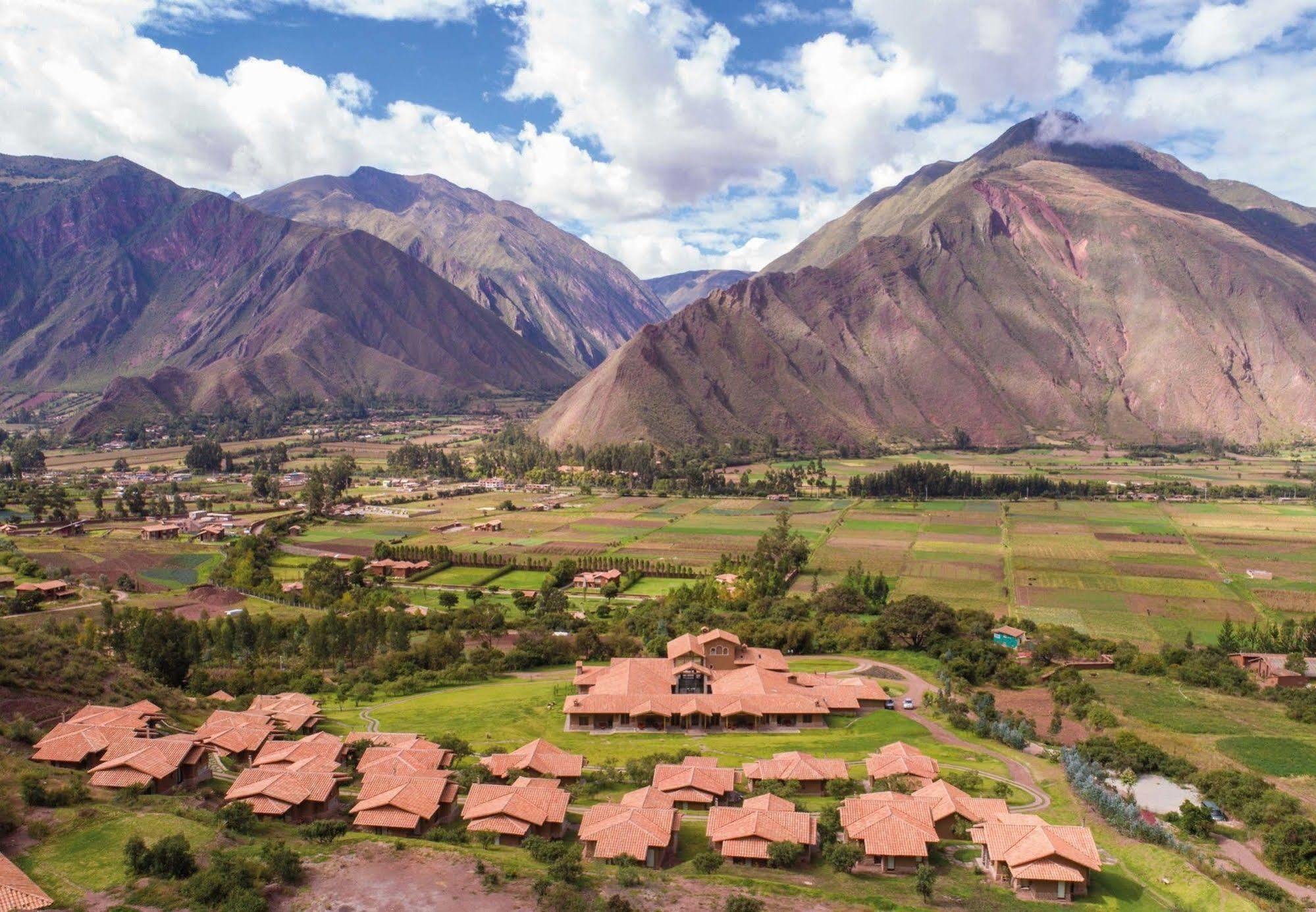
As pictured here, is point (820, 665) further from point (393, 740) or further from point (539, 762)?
point (393, 740)

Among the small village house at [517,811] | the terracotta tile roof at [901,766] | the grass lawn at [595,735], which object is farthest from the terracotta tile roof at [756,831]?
the grass lawn at [595,735]

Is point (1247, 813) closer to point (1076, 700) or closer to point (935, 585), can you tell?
point (1076, 700)

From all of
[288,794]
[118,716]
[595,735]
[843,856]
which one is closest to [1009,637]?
[595,735]

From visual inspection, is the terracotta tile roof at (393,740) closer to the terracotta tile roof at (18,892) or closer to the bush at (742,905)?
the terracotta tile roof at (18,892)

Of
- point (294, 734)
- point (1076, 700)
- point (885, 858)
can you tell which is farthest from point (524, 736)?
point (1076, 700)

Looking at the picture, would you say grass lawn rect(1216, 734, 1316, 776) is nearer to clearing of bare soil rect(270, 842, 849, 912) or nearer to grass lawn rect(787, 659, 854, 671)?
grass lawn rect(787, 659, 854, 671)
